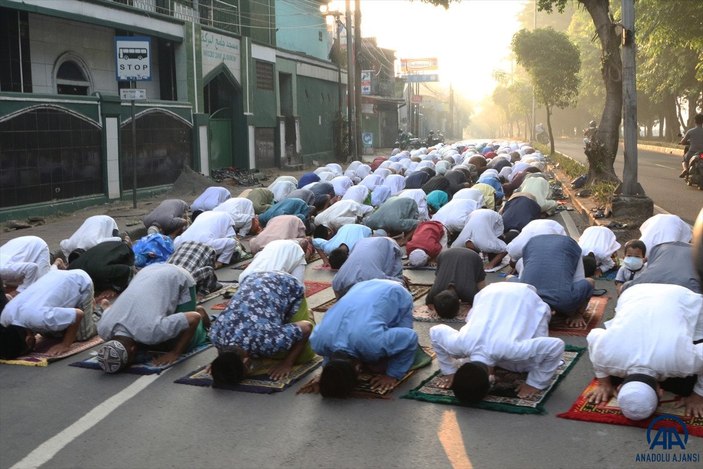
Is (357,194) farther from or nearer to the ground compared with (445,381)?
farther from the ground

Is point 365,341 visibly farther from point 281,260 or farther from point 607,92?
point 607,92

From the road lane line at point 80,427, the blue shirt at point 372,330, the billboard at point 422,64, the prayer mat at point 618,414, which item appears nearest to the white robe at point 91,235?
the road lane line at point 80,427

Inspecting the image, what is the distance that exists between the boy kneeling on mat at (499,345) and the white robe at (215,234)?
21.3ft

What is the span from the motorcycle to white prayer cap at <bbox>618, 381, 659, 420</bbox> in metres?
17.0

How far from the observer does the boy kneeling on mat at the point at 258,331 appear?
623 cm

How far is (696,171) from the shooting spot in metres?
20.8

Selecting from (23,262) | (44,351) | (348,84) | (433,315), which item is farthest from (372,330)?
(348,84)

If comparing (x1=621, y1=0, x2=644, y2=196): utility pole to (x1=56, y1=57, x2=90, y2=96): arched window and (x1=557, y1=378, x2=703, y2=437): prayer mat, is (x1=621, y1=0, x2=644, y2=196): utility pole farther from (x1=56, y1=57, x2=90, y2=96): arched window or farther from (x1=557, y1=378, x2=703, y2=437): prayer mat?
(x1=56, y1=57, x2=90, y2=96): arched window

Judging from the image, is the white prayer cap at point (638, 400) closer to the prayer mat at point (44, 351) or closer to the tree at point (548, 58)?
the prayer mat at point (44, 351)

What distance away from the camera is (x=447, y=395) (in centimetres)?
588

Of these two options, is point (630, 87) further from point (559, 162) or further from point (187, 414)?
point (559, 162)

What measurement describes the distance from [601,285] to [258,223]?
7.16 meters

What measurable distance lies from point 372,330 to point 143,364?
213cm

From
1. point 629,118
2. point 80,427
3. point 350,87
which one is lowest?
point 80,427
